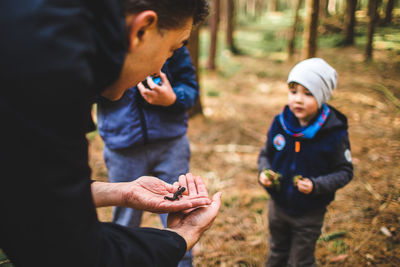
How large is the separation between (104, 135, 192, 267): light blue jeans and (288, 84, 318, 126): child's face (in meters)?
1.03

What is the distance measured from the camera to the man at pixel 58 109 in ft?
2.55

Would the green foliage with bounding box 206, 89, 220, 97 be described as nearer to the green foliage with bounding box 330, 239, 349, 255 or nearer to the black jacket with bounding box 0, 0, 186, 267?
the green foliage with bounding box 330, 239, 349, 255

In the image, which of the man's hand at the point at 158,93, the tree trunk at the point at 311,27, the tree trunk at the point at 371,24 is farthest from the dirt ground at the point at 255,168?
the man's hand at the point at 158,93

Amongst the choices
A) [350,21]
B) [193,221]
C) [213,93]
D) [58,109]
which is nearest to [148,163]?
[193,221]

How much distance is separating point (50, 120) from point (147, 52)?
523 mm

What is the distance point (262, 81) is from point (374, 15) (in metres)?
3.80

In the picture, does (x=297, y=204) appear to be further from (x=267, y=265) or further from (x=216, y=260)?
(x=216, y=260)

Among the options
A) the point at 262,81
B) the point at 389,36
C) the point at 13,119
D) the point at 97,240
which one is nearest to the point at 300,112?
the point at 97,240

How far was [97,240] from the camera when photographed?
1.04 meters

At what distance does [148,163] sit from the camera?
8.15 feet

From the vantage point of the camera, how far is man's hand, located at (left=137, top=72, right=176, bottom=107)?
7.08 ft

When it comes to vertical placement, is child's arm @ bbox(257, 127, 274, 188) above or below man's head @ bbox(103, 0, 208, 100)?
below

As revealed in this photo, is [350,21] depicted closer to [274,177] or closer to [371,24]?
[371,24]

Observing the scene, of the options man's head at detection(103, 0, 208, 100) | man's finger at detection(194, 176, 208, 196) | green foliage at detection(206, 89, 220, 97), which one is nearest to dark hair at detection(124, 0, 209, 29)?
man's head at detection(103, 0, 208, 100)
